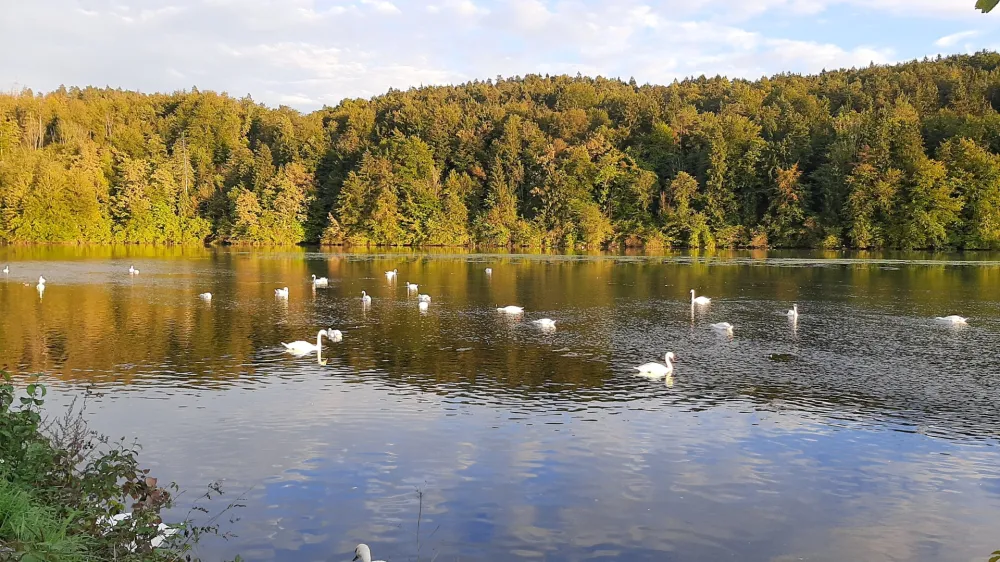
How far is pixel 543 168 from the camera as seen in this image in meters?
79.8

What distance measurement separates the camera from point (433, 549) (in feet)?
26.3

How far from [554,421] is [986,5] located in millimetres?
10707

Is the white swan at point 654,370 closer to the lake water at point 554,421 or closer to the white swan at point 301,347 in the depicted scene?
the lake water at point 554,421

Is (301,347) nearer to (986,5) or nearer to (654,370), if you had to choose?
(654,370)

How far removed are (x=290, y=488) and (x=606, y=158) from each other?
72202 millimetres

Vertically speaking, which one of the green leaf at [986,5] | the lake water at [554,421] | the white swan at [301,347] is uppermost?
the green leaf at [986,5]

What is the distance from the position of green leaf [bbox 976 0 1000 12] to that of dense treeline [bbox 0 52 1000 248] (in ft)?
235

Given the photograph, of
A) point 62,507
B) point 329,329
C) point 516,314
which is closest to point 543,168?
point 516,314

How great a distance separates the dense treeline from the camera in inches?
2717

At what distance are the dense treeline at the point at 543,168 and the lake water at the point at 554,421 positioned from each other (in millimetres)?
45090

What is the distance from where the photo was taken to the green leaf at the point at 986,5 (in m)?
2.61

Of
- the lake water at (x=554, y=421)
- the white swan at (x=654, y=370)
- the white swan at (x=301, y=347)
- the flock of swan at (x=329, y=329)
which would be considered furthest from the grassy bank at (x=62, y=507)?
the white swan at (x=301, y=347)

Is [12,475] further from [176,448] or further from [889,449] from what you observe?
[889,449]

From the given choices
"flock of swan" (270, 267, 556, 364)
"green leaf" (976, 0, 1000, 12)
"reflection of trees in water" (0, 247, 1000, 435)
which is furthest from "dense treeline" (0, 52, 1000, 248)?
"green leaf" (976, 0, 1000, 12)
